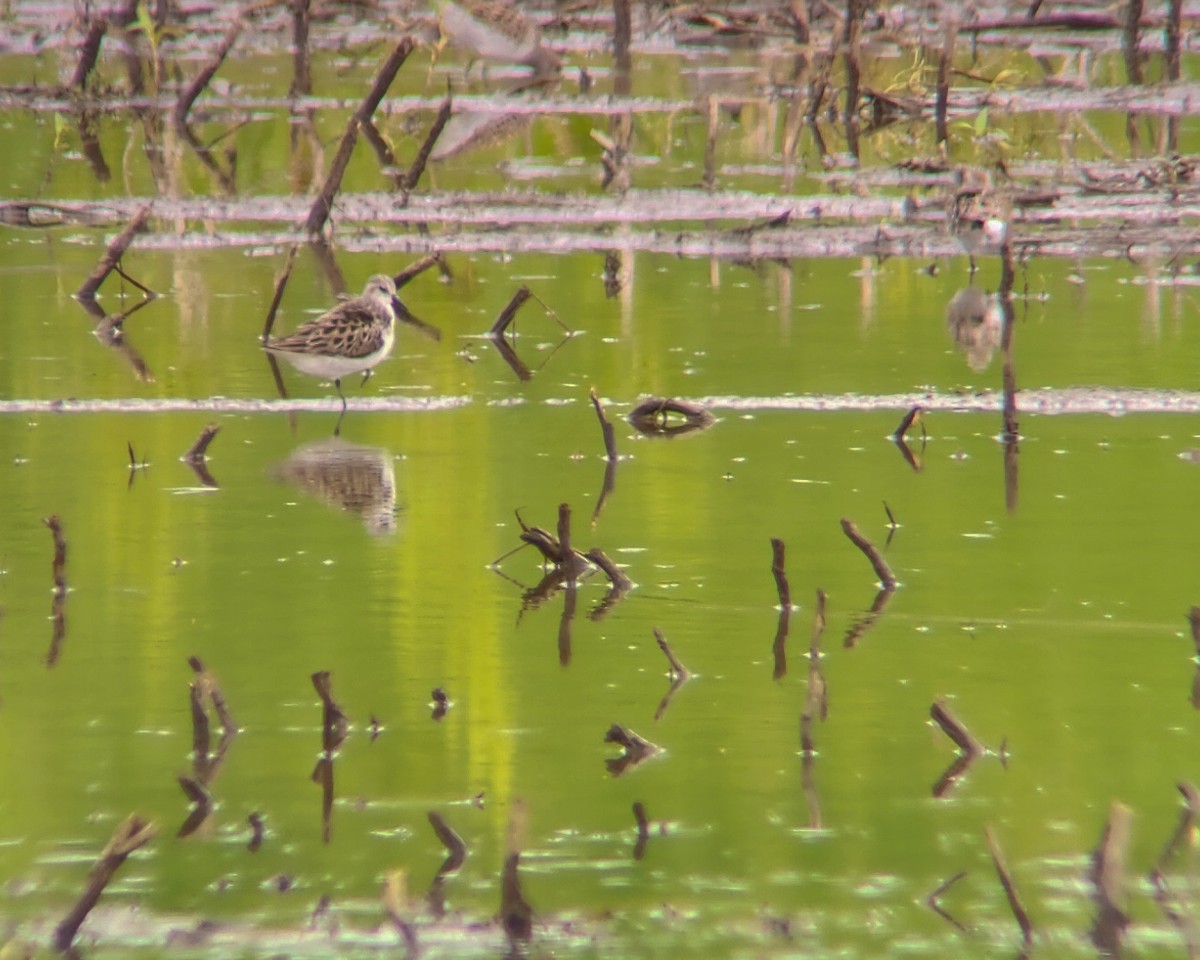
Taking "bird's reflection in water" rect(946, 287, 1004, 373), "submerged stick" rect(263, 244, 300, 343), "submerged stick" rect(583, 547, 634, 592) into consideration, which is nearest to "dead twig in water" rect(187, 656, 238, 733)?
"submerged stick" rect(583, 547, 634, 592)

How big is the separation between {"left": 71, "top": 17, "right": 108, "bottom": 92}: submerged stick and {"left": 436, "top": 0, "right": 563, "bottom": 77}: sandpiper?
3083 mm

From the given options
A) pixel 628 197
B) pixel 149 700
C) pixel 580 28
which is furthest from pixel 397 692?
pixel 580 28

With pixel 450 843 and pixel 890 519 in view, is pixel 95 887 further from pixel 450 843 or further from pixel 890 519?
pixel 890 519

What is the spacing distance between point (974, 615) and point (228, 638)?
170cm

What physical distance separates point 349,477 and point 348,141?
463cm

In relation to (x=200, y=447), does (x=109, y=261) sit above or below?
above

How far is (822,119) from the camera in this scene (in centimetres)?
1717

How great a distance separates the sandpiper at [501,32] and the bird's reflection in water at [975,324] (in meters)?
8.82

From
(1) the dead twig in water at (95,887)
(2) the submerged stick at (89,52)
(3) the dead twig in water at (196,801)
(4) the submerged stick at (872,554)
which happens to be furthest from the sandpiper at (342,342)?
(2) the submerged stick at (89,52)

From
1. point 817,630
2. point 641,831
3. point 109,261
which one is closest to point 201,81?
point 109,261

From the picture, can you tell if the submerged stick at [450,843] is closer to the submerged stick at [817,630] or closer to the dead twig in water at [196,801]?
the dead twig in water at [196,801]

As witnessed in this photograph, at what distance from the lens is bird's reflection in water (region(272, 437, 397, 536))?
23.7 feet

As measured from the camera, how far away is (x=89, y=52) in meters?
16.5

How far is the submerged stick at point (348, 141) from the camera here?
11.9 meters
